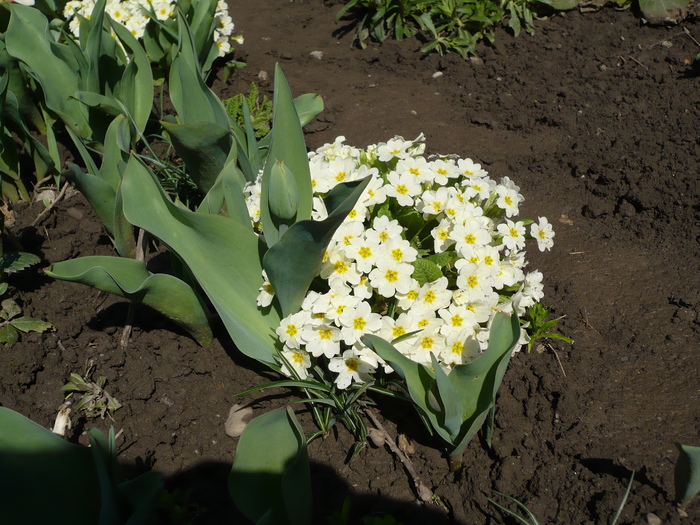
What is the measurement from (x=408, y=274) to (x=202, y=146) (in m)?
0.86

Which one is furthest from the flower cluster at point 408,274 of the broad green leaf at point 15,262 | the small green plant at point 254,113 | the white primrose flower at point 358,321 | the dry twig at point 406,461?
the small green plant at point 254,113

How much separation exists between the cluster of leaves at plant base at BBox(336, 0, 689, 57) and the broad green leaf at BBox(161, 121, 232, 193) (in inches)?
80.0

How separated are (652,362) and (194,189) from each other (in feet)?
6.46

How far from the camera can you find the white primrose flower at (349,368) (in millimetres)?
1675

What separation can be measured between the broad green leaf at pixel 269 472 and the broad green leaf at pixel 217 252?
0.40m

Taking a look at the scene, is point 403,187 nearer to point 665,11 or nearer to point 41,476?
point 41,476

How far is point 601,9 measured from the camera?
3.90 metres

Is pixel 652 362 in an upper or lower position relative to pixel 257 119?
lower

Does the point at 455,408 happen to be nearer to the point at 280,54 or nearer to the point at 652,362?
the point at 652,362

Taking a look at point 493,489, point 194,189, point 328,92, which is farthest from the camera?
point 328,92

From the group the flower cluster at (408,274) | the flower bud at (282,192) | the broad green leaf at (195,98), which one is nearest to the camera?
the flower bud at (282,192)

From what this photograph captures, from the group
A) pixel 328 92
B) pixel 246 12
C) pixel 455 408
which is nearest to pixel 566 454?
pixel 455 408

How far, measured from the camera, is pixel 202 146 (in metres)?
2.02

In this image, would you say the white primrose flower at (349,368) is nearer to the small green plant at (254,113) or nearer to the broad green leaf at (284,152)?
the broad green leaf at (284,152)
